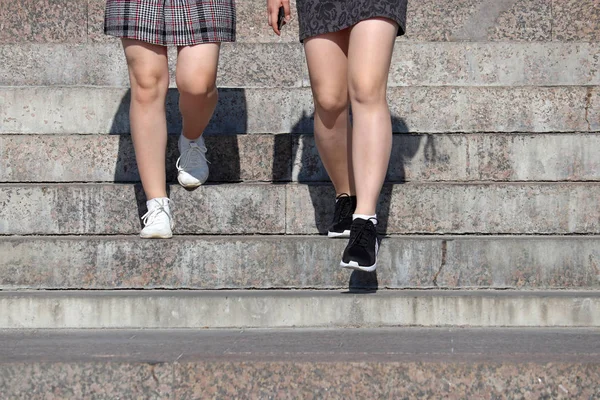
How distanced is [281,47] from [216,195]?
1.90 metres

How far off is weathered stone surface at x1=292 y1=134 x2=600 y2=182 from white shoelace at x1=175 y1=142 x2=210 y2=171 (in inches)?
36.7

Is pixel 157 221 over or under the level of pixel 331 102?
under

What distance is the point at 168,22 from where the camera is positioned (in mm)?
4988

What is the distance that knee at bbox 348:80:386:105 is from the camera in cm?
445

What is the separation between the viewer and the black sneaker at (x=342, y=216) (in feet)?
15.9

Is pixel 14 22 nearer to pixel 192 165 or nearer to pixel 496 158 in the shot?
pixel 192 165

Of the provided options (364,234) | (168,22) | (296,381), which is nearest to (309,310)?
(364,234)

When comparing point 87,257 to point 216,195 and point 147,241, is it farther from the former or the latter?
point 216,195

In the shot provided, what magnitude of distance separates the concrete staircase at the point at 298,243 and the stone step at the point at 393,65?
0.04 ft

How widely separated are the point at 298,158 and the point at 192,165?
58cm

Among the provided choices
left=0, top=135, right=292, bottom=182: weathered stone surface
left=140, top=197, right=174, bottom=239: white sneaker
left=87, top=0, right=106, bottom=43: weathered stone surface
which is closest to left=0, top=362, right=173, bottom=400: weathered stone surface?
left=140, top=197, right=174, bottom=239: white sneaker

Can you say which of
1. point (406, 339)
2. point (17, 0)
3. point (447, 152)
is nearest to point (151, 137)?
point (447, 152)

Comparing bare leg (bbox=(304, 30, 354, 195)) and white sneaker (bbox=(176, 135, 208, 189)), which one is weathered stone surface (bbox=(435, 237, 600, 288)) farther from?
white sneaker (bbox=(176, 135, 208, 189))

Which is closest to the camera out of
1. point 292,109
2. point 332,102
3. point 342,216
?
point 332,102
